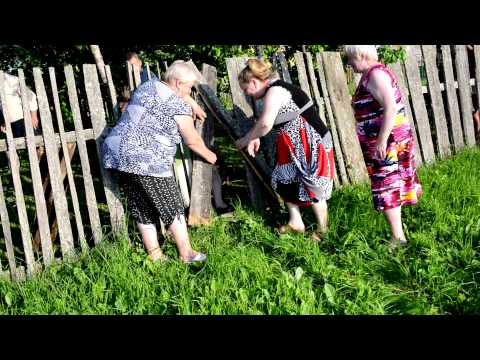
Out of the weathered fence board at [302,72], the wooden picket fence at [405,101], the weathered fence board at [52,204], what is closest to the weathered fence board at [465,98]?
the wooden picket fence at [405,101]

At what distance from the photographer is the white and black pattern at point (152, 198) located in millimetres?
3334

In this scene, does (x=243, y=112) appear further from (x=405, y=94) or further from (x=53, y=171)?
(x=405, y=94)

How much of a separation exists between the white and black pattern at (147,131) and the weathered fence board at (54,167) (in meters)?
0.56

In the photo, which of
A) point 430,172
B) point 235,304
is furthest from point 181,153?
point 430,172

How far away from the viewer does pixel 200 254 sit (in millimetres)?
3410

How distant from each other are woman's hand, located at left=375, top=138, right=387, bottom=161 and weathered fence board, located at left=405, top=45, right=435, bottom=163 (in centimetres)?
242

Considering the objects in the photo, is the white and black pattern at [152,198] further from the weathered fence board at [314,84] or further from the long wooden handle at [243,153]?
the weathered fence board at [314,84]

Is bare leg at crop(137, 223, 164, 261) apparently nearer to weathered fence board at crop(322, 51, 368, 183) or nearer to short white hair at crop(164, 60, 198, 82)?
short white hair at crop(164, 60, 198, 82)

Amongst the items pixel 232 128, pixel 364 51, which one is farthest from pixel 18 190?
pixel 364 51

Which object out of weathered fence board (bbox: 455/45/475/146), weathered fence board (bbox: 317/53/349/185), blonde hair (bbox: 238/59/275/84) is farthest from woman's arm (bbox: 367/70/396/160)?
weathered fence board (bbox: 455/45/475/146)

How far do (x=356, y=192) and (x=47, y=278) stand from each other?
2.77 meters

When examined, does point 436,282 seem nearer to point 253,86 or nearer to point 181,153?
point 253,86

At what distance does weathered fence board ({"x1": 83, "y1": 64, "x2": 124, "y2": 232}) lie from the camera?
11.9 ft
